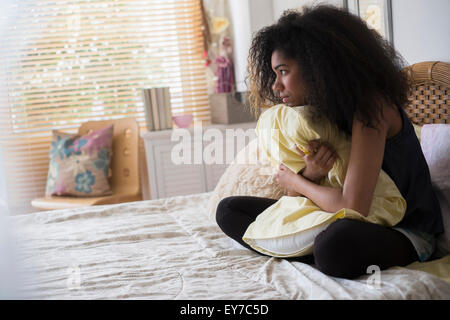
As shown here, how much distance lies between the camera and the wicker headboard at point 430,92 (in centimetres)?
158

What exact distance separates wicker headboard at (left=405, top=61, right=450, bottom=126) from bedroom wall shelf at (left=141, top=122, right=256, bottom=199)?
1499 mm

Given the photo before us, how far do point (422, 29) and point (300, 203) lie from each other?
0.81m

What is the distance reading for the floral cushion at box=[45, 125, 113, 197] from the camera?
301 centimetres

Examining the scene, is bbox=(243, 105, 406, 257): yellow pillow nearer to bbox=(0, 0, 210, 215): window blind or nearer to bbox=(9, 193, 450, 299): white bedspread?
bbox=(9, 193, 450, 299): white bedspread

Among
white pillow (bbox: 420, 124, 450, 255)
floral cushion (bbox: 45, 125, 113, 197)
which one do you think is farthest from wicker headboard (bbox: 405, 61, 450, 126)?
floral cushion (bbox: 45, 125, 113, 197)

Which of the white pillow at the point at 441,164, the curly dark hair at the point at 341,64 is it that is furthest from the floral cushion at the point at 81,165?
the white pillow at the point at 441,164

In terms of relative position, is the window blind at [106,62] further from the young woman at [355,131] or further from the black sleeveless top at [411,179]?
the black sleeveless top at [411,179]

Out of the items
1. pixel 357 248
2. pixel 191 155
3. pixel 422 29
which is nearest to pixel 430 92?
pixel 422 29

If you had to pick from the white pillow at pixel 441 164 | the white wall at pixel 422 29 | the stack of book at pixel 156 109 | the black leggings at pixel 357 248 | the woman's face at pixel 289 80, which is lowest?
the black leggings at pixel 357 248

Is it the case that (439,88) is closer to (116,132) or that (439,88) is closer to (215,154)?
(215,154)

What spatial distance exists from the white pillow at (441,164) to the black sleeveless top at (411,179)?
3cm

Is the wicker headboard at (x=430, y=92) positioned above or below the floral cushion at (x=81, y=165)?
above

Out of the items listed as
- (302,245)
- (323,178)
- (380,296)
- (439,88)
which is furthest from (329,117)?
(439,88)

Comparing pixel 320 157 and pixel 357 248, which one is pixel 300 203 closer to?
pixel 320 157
